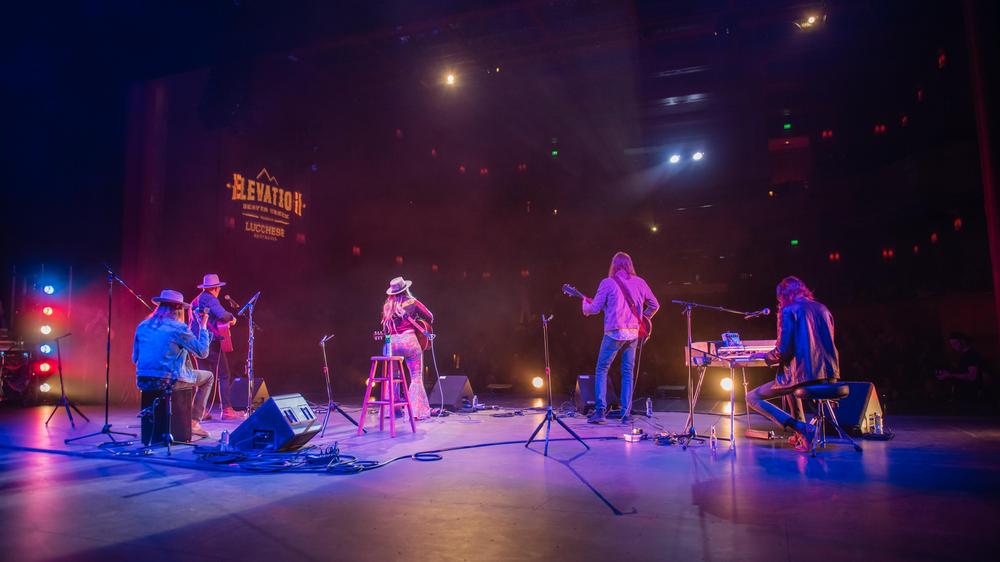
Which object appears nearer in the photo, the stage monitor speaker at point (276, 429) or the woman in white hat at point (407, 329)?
the stage monitor speaker at point (276, 429)

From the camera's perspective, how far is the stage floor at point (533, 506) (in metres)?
2.69

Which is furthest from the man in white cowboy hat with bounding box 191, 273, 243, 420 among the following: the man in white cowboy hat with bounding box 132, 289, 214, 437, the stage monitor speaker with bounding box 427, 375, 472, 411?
the stage monitor speaker with bounding box 427, 375, 472, 411

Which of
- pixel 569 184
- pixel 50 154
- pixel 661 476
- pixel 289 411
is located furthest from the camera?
pixel 569 184

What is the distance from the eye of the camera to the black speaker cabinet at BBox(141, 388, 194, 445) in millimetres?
5621

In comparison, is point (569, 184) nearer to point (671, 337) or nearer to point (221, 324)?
A: point (671, 337)

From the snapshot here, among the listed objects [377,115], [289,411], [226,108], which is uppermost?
[377,115]

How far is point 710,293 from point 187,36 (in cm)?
1277

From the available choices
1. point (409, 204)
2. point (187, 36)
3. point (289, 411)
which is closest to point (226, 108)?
point (187, 36)

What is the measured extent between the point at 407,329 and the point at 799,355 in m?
4.47

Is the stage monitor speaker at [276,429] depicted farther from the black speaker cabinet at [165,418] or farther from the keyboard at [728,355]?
the keyboard at [728,355]

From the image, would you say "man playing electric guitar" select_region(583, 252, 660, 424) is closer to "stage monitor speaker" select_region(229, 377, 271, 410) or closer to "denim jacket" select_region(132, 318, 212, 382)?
"denim jacket" select_region(132, 318, 212, 382)

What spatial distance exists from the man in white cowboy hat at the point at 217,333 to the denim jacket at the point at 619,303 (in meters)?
4.67

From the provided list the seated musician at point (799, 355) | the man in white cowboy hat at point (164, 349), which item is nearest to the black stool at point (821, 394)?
the seated musician at point (799, 355)

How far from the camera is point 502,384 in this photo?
12.2 metres
